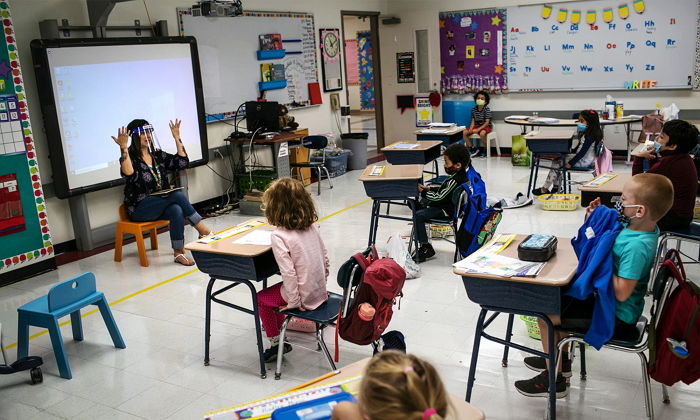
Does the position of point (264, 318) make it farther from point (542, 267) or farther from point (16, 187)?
point (16, 187)

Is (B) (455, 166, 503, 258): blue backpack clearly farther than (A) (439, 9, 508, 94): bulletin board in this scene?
No

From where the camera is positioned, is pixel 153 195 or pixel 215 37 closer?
pixel 153 195

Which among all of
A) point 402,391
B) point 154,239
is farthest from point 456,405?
point 154,239

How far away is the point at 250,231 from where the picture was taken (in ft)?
13.5

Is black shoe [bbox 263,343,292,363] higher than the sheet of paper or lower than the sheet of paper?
lower

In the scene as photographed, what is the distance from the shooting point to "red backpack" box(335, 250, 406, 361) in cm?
320

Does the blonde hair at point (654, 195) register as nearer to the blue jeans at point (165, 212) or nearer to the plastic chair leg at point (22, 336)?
the plastic chair leg at point (22, 336)

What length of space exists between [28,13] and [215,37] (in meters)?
2.41

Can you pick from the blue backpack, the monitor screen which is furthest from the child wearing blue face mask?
the monitor screen

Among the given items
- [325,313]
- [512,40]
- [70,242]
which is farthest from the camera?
[512,40]

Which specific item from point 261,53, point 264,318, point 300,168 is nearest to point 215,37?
point 261,53

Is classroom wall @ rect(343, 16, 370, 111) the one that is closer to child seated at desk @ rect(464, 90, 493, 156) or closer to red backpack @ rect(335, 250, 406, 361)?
child seated at desk @ rect(464, 90, 493, 156)

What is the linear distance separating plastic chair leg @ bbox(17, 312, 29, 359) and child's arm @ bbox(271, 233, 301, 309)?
165cm

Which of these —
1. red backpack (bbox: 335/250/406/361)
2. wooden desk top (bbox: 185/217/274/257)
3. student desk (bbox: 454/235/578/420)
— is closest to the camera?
student desk (bbox: 454/235/578/420)
